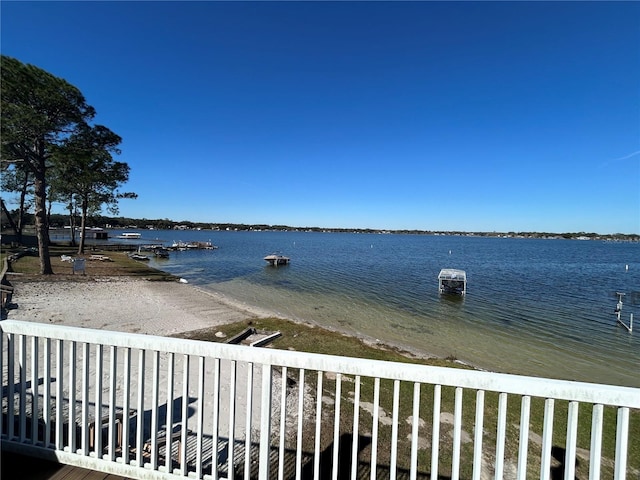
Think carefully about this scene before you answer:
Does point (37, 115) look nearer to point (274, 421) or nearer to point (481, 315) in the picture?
point (274, 421)

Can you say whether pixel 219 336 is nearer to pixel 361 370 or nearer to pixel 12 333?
pixel 12 333

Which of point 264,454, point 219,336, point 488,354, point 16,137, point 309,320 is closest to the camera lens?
point 264,454

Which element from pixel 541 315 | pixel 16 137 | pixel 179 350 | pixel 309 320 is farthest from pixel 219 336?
pixel 541 315

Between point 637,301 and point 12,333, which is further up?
point 12,333

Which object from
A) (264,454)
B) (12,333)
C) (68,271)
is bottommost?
(68,271)

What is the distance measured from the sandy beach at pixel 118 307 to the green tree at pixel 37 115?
11.7 ft

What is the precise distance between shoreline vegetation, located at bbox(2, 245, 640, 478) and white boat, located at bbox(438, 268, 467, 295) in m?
12.6

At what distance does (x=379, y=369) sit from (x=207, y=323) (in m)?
9.33

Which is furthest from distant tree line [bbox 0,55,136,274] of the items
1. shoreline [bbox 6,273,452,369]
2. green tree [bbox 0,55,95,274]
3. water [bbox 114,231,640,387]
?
water [bbox 114,231,640,387]

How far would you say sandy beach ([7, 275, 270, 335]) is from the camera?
30.5ft

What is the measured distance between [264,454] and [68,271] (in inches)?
806

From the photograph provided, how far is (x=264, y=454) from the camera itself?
2135 mm

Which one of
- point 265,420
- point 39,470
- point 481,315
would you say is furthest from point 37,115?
point 481,315

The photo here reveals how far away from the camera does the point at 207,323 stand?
33.4 feet
